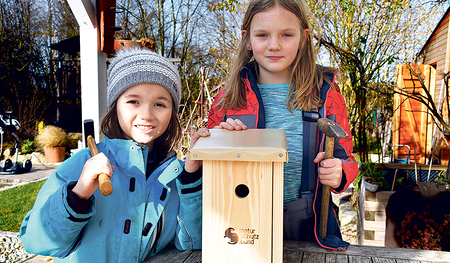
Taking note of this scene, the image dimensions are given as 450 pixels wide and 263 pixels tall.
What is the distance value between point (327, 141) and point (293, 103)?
15.3 inches

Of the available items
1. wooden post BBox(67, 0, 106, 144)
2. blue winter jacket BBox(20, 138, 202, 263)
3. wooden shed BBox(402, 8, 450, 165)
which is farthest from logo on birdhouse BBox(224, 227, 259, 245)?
wooden shed BBox(402, 8, 450, 165)

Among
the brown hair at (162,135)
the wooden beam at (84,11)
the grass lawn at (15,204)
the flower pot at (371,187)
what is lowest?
the grass lawn at (15,204)

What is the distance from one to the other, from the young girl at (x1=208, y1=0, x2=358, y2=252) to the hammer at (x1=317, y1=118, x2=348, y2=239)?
0.06 meters

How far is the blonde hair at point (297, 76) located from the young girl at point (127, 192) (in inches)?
12.6

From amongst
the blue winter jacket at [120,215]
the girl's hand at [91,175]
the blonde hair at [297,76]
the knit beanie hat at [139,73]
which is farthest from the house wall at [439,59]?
the girl's hand at [91,175]

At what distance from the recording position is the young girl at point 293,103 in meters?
1.52

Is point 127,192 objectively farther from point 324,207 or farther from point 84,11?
point 84,11

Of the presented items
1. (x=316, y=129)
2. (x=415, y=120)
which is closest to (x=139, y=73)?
(x=316, y=129)

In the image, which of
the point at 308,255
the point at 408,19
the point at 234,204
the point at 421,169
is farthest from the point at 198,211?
the point at 408,19

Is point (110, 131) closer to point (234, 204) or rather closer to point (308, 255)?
point (234, 204)

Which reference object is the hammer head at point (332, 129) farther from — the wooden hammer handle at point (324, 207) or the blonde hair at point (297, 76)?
the blonde hair at point (297, 76)

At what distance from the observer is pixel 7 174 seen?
7430 mm

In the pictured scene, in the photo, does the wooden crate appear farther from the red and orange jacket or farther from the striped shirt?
the striped shirt

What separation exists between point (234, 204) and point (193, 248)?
0.46m
